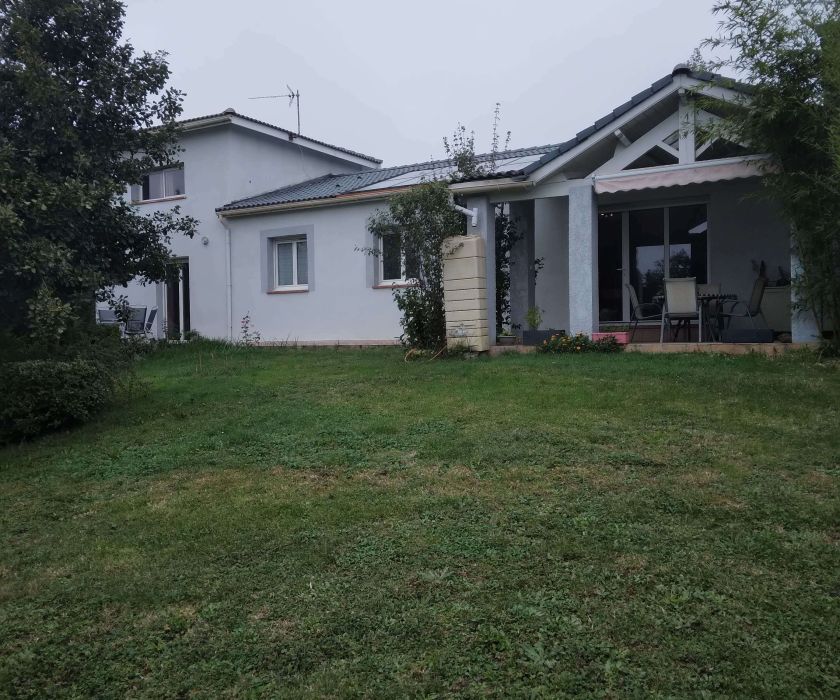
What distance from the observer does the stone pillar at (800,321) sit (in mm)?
9305

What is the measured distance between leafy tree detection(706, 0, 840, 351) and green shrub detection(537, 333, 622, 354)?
8.32ft

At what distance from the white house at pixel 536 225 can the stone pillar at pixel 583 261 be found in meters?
0.02

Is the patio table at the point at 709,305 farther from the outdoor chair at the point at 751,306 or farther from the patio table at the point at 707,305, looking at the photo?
the outdoor chair at the point at 751,306

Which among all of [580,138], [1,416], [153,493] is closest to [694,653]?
[153,493]

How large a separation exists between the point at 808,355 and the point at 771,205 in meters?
4.05

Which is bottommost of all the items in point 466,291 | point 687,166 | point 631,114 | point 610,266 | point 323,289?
point 466,291

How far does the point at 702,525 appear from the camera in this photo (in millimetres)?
4184

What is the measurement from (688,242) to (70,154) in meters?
10.1

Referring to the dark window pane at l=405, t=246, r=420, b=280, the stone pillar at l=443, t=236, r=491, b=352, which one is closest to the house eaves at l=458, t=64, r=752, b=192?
the stone pillar at l=443, t=236, r=491, b=352

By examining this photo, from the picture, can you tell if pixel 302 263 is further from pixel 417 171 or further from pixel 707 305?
pixel 707 305

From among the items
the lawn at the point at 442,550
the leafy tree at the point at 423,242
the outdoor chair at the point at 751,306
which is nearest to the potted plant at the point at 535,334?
the leafy tree at the point at 423,242

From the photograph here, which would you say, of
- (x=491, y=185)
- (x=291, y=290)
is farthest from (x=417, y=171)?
(x=491, y=185)

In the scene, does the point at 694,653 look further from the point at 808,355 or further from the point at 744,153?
the point at 744,153

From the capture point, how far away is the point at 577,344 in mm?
10750
